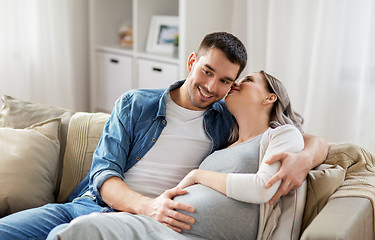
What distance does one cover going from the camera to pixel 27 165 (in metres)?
2.02

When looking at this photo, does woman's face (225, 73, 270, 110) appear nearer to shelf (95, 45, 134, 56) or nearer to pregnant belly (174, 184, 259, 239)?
pregnant belly (174, 184, 259, 239)

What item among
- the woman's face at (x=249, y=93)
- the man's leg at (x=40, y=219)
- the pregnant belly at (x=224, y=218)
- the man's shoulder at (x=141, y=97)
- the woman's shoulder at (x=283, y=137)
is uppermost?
the woman's face at (x=249, y=93)

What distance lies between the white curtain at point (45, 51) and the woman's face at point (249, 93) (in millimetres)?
2309

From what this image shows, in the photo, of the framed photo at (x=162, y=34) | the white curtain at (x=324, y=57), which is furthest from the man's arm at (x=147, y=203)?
the framed photo at (x=162, y=34)

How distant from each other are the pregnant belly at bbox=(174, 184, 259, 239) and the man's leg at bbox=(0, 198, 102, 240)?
438mm

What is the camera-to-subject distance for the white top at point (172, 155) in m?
1.84

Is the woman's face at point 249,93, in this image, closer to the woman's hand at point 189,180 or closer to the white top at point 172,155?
the white top at point 172,155

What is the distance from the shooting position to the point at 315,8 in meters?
3.02

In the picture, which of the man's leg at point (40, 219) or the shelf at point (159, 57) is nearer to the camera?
the man's leg at point (40, 219)

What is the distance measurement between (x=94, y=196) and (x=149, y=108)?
15.5 inches

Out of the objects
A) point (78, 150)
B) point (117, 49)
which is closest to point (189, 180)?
point (78, 150)

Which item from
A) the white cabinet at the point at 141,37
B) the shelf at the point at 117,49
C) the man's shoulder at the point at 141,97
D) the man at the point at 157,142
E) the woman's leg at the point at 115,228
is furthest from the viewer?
the shelf at the point at 117,49

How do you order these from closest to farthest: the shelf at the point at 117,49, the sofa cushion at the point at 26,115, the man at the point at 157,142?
the man at the point at 157,142 < the sofa cushion at the point at 26,115 < the shelf at the point at 117,49

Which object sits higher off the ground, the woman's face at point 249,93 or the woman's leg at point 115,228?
the woman's face at point 249,93
